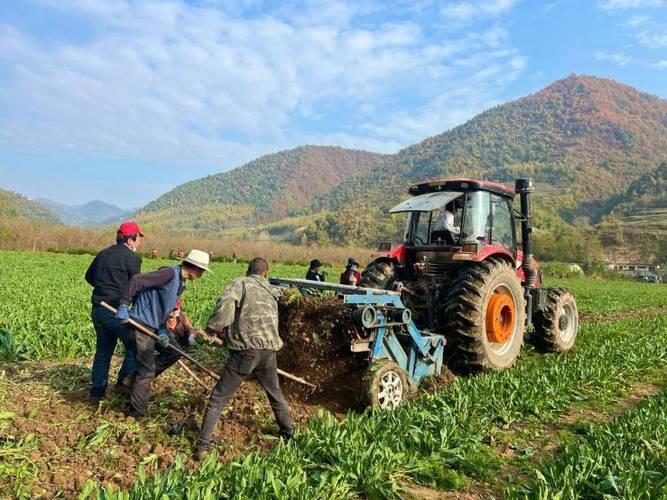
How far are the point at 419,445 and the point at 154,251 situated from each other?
141ft

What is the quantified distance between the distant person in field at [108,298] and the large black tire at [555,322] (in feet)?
21.5

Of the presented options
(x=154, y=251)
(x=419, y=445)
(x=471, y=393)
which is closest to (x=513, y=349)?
(x=471, y=393)

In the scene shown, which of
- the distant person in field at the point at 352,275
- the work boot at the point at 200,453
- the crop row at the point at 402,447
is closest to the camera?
the crop row at the point at 402,447

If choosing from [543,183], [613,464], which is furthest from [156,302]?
[543,183]

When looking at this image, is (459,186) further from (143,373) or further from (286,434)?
(143,373)

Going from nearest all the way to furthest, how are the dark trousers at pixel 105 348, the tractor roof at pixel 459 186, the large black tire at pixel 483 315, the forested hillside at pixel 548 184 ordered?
the dark trousers at pixel 105 348 < the large black tire at pixel 483 315 < the tractor roof at pixel 459 186 < the forested hillside at pixel 548 184

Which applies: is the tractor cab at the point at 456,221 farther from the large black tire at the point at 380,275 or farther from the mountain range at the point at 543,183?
the mountain range at the point at 543,183

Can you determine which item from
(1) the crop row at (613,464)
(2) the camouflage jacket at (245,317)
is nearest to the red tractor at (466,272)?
(1) the crop row at (613,464)

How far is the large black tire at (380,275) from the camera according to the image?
7242 millimetres

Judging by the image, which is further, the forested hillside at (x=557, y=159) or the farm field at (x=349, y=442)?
the forested hillside at (x=557, y=159)

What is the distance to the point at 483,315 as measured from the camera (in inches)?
251

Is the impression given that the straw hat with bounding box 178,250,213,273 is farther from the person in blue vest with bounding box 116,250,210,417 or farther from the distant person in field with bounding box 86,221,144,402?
the distant person in field with bounding box 86,221,144,402

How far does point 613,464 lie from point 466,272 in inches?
117

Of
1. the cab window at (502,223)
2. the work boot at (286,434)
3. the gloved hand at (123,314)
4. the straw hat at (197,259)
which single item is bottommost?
the work boot at (286,434)
